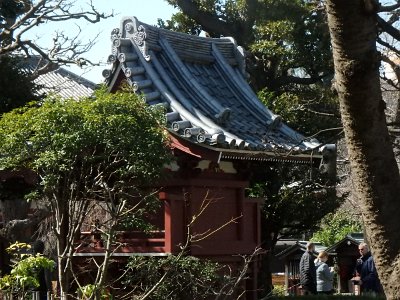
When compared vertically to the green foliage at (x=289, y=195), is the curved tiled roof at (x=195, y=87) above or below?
above

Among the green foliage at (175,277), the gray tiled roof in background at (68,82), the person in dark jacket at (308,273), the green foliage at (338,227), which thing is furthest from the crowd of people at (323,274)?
the gray tiled roof in background at (68,82)

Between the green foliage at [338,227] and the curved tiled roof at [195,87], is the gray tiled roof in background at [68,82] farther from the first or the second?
the curved tiled roof at [195,87]

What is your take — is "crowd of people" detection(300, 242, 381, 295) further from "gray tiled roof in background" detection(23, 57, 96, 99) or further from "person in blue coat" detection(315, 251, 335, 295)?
"gray tiled roof in background" detection(23, 57, 96, 99)

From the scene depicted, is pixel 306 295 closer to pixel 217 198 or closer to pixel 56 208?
pixel 217 198

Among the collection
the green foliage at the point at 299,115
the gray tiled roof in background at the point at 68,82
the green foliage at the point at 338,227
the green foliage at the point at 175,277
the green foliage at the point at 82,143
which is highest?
the gray tiled roof in background at the point at 68,82

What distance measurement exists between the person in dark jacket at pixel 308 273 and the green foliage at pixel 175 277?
373 centimetres

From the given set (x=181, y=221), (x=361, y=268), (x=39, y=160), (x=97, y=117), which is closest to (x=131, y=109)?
(x=97, y=117)

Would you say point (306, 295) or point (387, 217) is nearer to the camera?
point (387, 217)

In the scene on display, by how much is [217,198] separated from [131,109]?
2.91 meters

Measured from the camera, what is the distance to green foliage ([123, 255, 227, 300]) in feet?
41.4

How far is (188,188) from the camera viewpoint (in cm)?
1388

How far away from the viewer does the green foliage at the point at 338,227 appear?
131 feet

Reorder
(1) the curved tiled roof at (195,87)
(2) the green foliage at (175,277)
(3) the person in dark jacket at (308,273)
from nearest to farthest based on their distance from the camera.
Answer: (2) the green foliage at (175,277)
(1) the curved tiled roof at (195,87)
(3) the person in dark jacket at (308,273)

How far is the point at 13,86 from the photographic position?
63.2 ft
